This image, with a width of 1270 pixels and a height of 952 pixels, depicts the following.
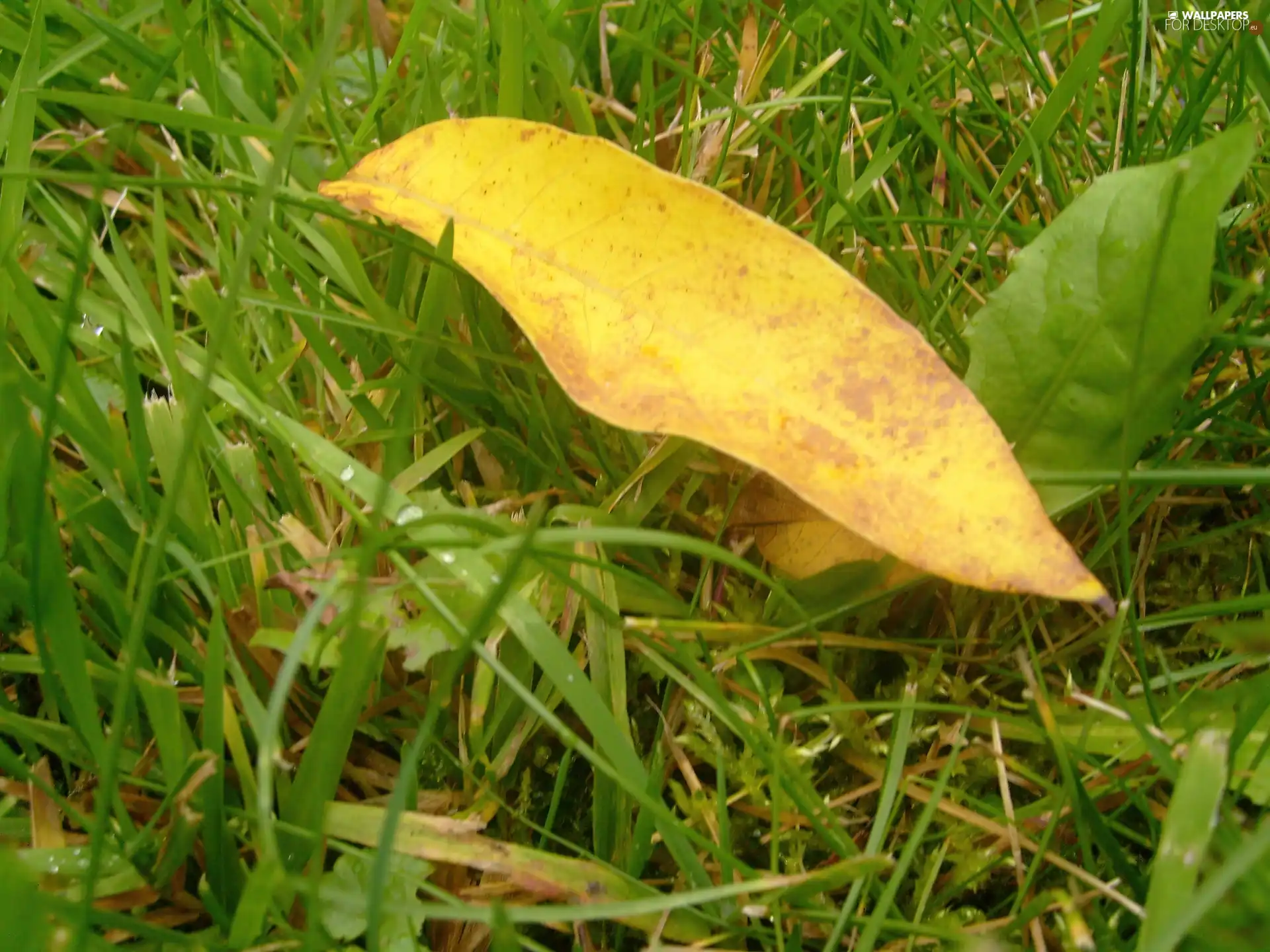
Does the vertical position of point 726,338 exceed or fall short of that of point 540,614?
it exceeds it

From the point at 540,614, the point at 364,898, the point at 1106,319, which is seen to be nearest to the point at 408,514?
the point at 540,614

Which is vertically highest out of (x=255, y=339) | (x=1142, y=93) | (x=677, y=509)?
(x=1142, y=93)

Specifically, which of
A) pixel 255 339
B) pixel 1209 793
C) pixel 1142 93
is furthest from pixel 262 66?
pixel 1209 793

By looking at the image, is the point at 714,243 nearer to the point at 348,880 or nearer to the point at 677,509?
the point at 677,509

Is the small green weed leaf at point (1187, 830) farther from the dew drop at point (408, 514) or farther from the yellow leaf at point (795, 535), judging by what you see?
the dew drop at point (408, 514)

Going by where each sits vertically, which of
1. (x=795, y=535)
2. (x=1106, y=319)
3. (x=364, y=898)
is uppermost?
(x=1106, y=319)

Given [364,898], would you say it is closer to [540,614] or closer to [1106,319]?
[540,614]
